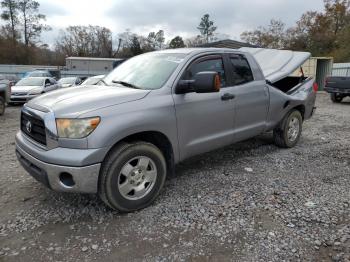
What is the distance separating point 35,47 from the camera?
5438cm

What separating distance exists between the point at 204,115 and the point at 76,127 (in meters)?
1.69

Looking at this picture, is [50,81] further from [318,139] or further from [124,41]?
Result: [124,41]

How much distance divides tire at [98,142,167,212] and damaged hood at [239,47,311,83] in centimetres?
294

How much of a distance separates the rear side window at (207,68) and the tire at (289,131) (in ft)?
6.38

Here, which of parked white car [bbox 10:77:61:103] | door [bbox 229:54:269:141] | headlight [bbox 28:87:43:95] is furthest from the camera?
headlight [bbox 28:87:43:95]

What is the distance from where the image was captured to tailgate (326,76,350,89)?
14.2m

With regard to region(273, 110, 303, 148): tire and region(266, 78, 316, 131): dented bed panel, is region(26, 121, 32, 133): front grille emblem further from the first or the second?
region(273, 110, 303, 148): tire

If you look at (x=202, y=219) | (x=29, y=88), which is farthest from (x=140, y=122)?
(x=29, y=88)

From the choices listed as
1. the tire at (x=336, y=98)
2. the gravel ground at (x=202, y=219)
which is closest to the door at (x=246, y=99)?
the gravel ground at (x=202, y=219)

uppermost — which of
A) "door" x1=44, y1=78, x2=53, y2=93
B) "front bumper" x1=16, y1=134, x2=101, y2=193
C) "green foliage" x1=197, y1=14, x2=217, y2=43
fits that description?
"green foliage" x1=197, y1=14, x2=217, y2=43

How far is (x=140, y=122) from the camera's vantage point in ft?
11.1

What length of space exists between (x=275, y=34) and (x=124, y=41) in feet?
102

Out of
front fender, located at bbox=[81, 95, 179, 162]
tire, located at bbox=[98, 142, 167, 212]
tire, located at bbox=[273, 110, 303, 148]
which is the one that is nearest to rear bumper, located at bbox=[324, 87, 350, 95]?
tire, located at bbox=[273, 110, 303, 148]

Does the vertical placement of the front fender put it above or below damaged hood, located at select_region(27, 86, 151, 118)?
below
